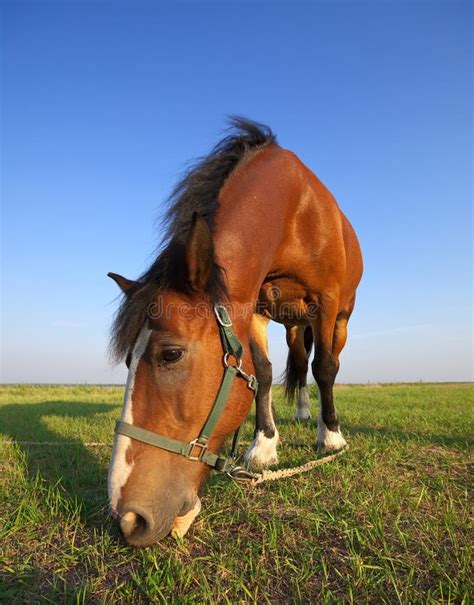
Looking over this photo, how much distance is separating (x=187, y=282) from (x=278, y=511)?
1448mm

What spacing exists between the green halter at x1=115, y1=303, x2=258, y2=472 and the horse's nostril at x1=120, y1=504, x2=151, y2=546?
0.34 metres

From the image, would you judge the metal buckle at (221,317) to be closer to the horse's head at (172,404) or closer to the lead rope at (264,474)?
the horse's head at (172,404)

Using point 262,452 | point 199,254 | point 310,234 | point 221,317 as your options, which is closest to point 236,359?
point 221,317

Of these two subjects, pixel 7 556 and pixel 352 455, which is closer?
pixel 7 556

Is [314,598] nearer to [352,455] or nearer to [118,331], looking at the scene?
[118,331]

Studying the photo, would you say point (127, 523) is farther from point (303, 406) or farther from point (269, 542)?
point (303, 406)

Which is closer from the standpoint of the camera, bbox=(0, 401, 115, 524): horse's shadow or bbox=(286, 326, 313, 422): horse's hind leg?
bbox=(0, 401, 115, 524): horse's shadow

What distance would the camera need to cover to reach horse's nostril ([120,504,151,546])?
6.93 feet

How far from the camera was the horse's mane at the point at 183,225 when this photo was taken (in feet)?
8.43

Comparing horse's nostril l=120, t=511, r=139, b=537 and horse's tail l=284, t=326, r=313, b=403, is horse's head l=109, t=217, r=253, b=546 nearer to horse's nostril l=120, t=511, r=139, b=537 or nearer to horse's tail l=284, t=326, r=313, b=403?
horse's nostril l=120, t=511, r=139, b=537

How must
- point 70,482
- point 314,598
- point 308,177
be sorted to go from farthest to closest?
point 308,177
point 70,482
point 314,598

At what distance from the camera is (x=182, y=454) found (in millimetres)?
2365

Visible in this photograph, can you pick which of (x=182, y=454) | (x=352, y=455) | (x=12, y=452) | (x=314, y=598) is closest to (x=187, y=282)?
(x=182, y=454)

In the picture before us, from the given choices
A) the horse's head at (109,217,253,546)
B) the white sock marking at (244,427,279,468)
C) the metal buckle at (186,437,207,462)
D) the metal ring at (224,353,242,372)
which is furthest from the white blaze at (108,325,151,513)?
the white sock marking at (244,427,279,468)
